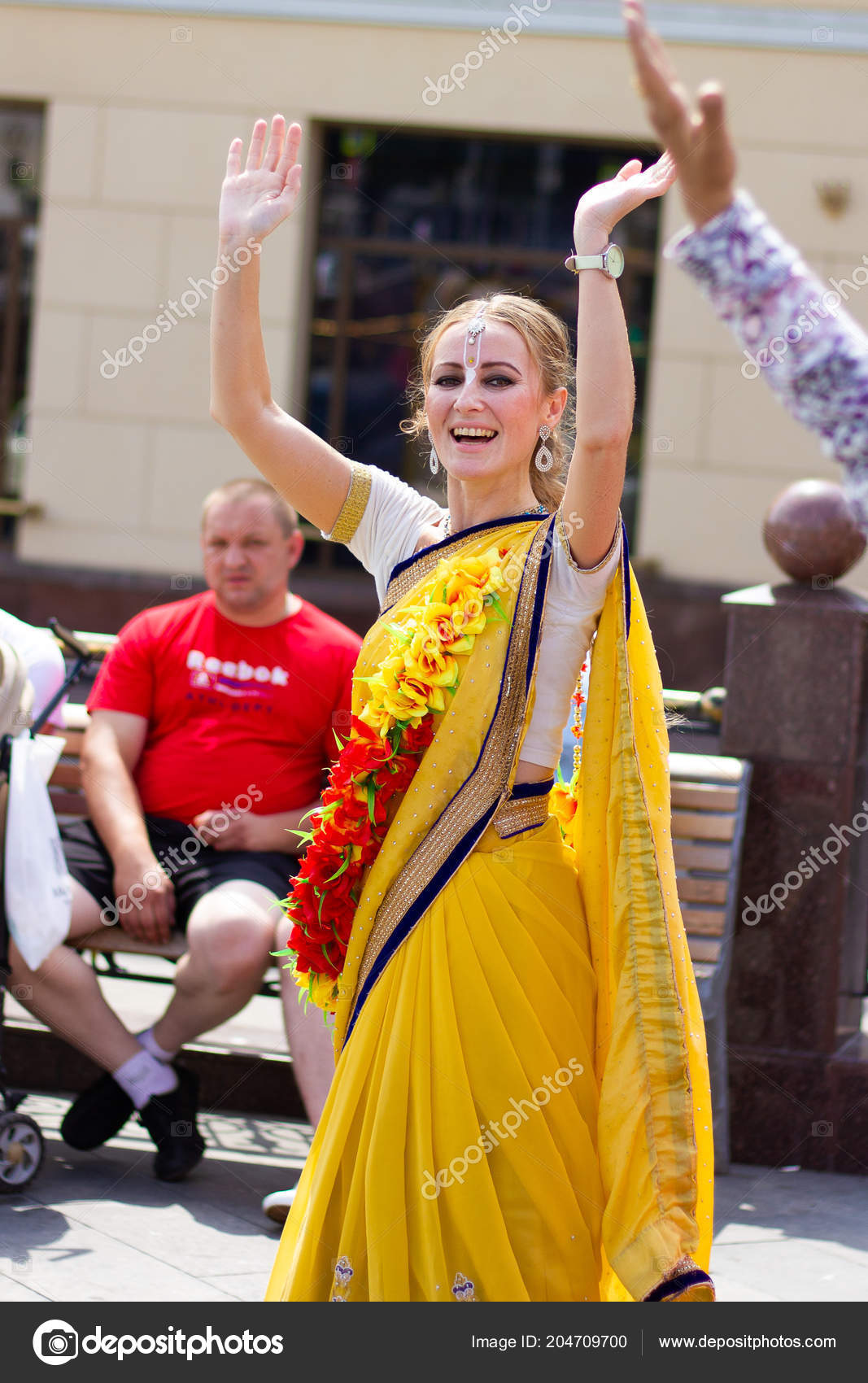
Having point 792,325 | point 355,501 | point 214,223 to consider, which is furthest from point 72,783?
point 214,223

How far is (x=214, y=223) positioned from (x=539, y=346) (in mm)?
6962

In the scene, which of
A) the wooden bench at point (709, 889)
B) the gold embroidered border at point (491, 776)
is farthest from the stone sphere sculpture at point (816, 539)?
the gold embroidered border at point (491, 776)

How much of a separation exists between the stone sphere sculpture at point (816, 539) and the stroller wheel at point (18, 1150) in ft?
8.40

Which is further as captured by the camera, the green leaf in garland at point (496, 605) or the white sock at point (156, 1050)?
the white sock at point (156, 1050)

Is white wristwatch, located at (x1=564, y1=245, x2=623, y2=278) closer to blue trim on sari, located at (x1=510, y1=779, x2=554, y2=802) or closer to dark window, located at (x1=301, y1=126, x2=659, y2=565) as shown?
blue trim on sari, located at (x1=510, y1=779, x2=554, y2=802)

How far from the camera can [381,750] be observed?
2449mm

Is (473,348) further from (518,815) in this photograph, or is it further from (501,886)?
(501,886)

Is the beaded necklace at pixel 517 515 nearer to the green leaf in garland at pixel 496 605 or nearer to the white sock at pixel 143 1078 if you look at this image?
the green leaf in garland at pixel 496 605

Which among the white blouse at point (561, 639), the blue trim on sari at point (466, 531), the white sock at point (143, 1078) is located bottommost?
the white sock at point (143, 1078)

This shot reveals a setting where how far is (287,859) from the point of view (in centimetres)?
426

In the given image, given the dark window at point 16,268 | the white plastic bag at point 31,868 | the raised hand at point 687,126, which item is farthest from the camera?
the dark window at point 16,268

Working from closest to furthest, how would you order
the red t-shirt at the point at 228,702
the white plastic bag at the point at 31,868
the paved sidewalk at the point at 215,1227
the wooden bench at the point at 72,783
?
1. the paved sidewalk at the point at 215,1227
2. the white plastic bag at the point at 31,868
3. the red t-shirt at the point at 228,702
4. the wooden bench at the point at 72,783

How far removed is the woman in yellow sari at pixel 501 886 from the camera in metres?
2.28
